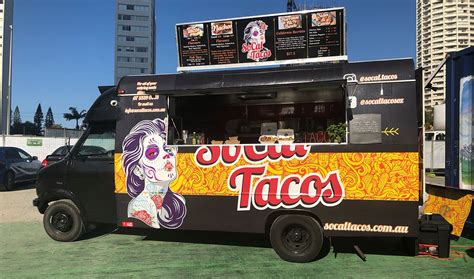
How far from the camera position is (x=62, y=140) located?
87.1 ft

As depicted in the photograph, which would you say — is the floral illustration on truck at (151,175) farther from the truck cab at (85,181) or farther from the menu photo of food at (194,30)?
the menu photo of food at (194,30)

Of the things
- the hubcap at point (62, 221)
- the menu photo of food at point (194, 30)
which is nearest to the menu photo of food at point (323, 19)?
the menu photo of food at point (194, 30)

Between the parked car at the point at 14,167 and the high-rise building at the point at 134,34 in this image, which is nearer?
the parked car at the point at 14,167

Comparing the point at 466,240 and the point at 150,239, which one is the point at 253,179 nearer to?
the point at 150,239

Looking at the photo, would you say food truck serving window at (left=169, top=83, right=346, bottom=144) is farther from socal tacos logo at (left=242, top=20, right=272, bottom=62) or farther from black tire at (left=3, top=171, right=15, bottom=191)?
black tire at (left=3, top=171, right=15, bottom=191)

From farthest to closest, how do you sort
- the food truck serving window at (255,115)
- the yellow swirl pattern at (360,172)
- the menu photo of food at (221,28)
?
the menu photo of food at (221,28)
the food truck serving window at (255,115)
the yellow swirl pattern at (360,172)

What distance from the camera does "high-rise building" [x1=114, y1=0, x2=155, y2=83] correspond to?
116 m

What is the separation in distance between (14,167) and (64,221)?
10074mm

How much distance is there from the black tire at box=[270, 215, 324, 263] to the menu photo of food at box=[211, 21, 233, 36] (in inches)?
143

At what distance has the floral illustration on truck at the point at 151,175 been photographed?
632 centimetres

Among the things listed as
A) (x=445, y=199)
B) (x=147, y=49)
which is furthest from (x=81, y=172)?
(x=147, y=49)

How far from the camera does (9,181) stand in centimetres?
1548

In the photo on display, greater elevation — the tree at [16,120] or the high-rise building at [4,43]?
the high-rise building at [4,43]

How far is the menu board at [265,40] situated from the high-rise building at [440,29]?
653 cm
